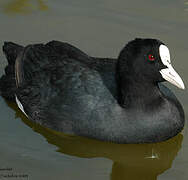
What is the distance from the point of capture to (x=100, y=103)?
6.54 meters

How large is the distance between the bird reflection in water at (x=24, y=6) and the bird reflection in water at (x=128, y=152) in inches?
115

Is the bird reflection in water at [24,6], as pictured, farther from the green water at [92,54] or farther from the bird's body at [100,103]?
the bird's body at [100,103]

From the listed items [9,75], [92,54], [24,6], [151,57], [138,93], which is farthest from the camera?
[24,6]

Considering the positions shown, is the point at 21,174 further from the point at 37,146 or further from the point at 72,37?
the point at 72,37

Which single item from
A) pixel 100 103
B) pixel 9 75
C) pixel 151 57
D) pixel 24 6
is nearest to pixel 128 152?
pixel 100 103

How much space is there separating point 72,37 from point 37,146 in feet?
7.85

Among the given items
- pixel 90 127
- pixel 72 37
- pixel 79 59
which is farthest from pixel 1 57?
pixel 90 127

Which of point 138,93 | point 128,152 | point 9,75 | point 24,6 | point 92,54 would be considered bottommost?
point 128,152

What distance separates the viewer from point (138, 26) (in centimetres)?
865

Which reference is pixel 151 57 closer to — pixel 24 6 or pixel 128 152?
pixel 128 152

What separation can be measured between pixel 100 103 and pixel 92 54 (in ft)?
5.86

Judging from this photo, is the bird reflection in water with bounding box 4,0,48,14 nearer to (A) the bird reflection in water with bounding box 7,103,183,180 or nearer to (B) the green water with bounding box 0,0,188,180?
(B) the green water with bounding box 0,0,188,180

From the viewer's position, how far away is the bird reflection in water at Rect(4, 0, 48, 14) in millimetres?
9163

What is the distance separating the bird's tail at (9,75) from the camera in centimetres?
742
